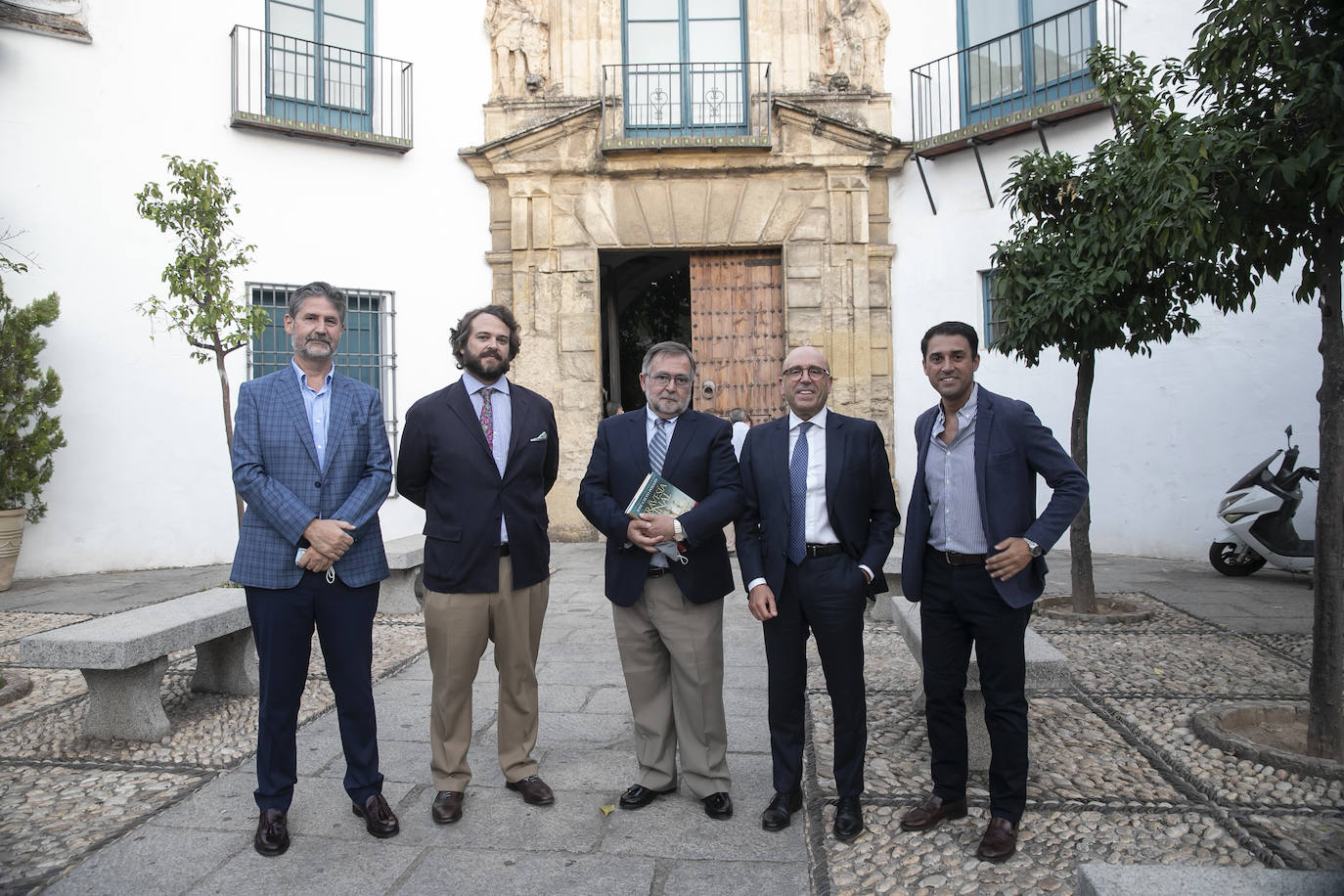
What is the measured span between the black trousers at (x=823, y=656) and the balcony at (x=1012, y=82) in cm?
805

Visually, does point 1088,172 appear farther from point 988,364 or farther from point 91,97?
point 91,97

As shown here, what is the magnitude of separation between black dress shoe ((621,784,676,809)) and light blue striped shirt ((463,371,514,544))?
3.43ft

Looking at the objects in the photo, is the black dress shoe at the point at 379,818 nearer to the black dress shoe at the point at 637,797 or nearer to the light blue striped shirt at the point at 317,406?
the black dress shoe at the point at 637,797

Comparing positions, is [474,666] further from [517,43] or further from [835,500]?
[517,43]

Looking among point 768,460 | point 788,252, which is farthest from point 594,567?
point 768,460

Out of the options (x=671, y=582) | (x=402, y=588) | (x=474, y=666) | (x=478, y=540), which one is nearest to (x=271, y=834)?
(x=474, y=666)

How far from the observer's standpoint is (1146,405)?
9.73 m

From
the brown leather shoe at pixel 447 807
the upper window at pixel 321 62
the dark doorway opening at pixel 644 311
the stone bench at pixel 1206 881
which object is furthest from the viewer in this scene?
the dark doorway opening at pixel 644 311

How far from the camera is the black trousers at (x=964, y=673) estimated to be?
3172mm

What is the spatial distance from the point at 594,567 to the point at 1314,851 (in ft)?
23.4

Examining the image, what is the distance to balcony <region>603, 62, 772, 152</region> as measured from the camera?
11.2 metres

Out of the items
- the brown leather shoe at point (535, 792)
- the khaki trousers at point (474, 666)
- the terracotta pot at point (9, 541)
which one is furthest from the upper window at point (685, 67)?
the brown leather shoe at point (535, 792)

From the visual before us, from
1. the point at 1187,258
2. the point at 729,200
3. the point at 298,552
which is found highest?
the point at 729,200

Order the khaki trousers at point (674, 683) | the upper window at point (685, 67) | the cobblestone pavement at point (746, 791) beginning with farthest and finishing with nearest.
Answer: the upper window at point (685, 67), the khaki trousers at point (674, 683), the cobblestone pavement at point (746, 791)
